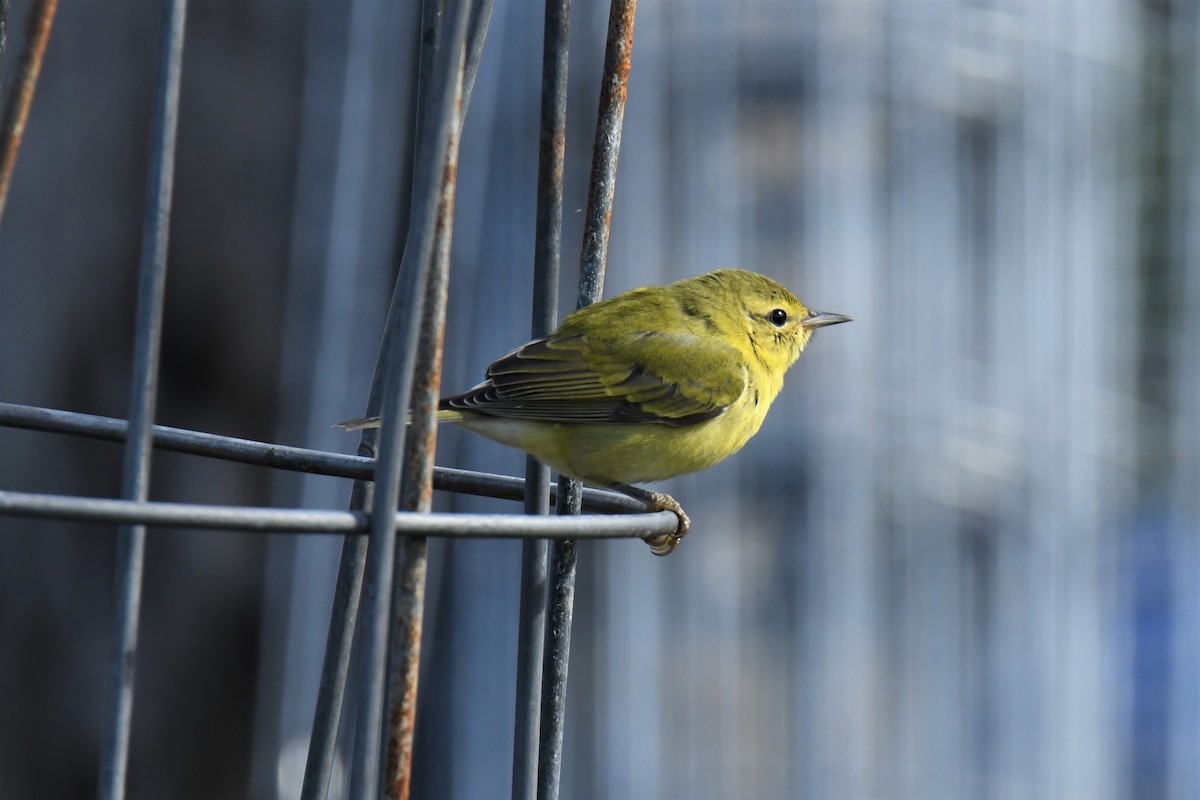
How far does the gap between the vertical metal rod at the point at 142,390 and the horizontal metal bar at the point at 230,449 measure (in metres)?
0.37

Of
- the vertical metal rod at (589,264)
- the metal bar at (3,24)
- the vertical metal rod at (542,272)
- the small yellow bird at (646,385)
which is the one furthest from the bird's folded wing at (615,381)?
the metal bar at (3,24)

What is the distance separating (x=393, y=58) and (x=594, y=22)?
0.73 m

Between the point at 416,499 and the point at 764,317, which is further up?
the point at 764,317

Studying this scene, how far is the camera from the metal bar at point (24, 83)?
74 cm

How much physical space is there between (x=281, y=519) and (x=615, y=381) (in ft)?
4.08

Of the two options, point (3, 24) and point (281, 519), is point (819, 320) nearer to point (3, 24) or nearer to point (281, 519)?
point (3, 24)

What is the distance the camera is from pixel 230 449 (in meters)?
1.14

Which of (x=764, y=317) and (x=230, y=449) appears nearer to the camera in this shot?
(x=230, y=449)

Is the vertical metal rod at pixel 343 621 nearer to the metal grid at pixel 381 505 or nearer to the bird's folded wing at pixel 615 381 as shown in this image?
the metal grid at pixel 381 505

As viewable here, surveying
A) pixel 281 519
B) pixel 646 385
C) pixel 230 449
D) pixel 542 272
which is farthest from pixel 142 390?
A: pixel 646 385

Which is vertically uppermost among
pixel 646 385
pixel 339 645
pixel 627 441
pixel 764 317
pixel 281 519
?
pixel 764 317

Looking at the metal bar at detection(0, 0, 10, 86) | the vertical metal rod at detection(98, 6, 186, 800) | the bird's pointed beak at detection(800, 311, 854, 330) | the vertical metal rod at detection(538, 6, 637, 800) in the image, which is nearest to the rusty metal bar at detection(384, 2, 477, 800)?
the vertical metal rod at detection(98, 6, 186, 800)

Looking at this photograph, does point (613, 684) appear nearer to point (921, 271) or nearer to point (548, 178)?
point (921, 271)

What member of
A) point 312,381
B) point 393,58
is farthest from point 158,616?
point 393,58
